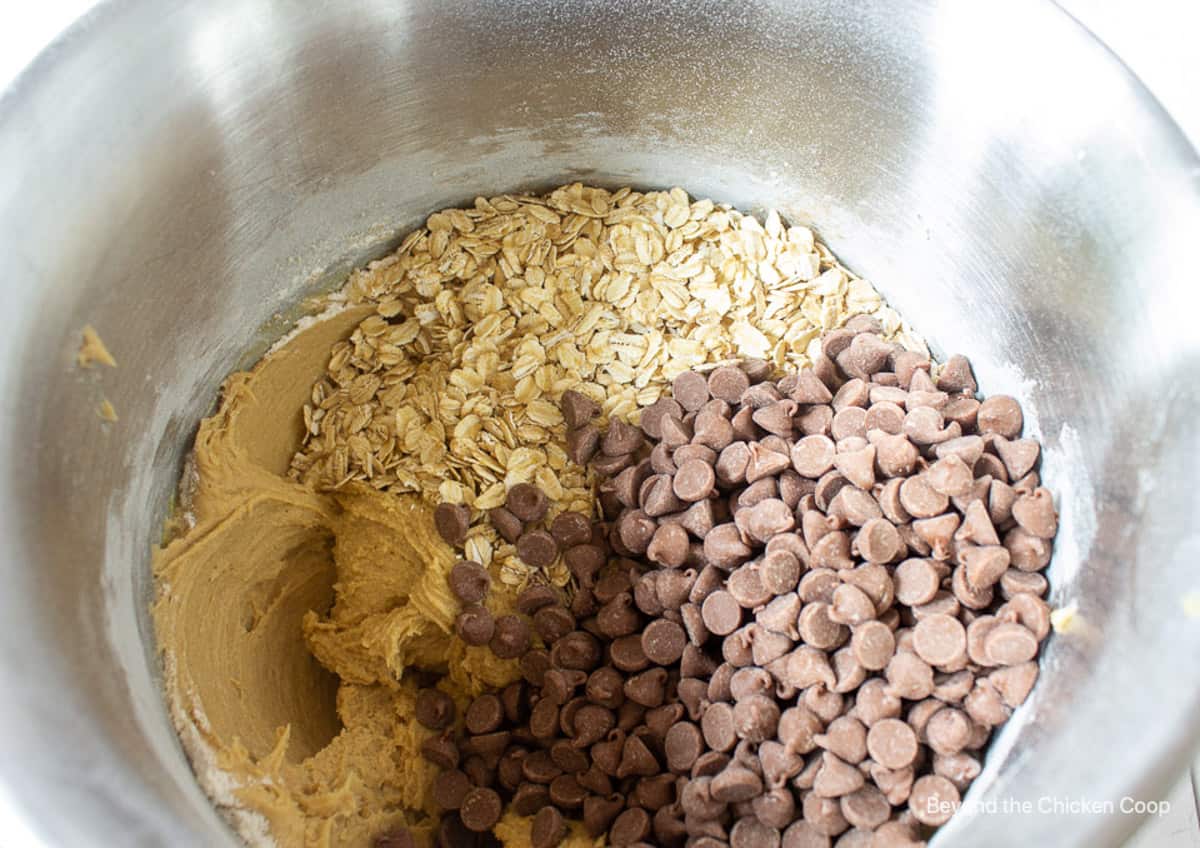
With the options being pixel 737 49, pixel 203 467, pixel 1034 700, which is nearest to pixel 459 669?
pixel 203 467

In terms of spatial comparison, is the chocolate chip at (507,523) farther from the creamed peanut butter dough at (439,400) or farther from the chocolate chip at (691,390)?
the chocolate chip at (691,390)

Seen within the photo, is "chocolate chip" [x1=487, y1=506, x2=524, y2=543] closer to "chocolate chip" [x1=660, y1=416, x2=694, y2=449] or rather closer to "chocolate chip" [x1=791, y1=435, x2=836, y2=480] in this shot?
"chocolate chip" [x1=660, y1=416, x2=694, y2=449]

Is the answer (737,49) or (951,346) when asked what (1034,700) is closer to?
(951,346)

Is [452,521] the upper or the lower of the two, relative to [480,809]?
upper

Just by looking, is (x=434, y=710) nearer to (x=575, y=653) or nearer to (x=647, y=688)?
(x=575, y=653)

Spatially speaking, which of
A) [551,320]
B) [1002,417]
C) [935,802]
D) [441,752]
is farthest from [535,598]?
[1002,417]

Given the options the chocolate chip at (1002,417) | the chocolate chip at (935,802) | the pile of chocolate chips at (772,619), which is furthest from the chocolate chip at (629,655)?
the chocolate chip at (1002,417)
